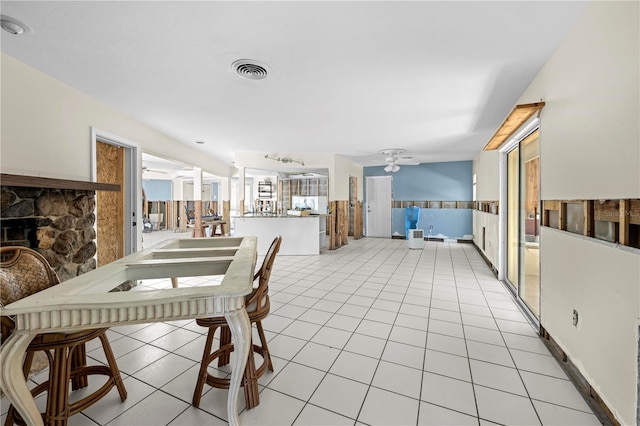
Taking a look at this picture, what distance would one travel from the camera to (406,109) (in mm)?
3488

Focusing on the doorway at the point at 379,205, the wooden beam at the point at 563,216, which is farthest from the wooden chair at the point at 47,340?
the doorway at the point at 379,205

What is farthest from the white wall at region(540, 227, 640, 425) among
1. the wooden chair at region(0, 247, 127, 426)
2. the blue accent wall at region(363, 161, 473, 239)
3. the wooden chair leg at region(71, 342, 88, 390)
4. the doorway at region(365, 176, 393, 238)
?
the doorway at region(365, 176, 393, 238)

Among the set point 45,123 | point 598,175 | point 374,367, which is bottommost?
point 374,367

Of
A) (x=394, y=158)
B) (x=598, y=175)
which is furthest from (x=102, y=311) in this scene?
(x=394, y=158)

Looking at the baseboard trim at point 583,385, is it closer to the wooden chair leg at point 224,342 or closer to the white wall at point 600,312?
the white wall at point 600,312

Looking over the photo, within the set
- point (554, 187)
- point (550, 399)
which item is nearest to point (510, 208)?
point (554, 187)

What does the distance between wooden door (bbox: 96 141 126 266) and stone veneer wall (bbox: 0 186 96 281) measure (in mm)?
1017

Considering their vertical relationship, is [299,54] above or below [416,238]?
above

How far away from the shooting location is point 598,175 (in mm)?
1548

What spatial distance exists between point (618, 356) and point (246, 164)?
6.52 metres

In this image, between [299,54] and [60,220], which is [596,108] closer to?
[299,54]

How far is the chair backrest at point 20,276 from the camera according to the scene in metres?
1.32

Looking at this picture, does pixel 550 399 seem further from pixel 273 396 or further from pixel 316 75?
pixel 316 75

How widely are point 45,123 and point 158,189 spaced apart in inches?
420
